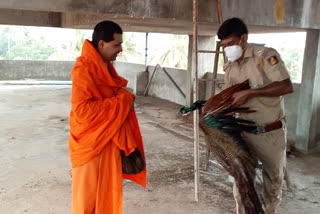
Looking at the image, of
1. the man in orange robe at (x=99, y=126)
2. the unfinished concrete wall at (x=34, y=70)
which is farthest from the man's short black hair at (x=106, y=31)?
the unfinished concrete wall at (x=34, y=70)

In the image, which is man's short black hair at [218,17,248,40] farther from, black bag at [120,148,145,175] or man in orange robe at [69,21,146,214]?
black bag at [120,148,145,175]

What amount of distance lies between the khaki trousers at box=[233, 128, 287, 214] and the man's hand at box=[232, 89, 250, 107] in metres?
0.33

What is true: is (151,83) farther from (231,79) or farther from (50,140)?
(231,79)

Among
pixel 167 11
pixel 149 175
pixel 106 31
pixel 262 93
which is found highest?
pixel 167 11

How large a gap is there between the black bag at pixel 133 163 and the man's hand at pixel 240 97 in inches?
31.9

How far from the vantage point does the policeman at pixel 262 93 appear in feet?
7.49

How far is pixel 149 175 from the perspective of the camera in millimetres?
4227

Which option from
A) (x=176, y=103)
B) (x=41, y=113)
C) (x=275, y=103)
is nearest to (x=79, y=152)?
(x=275, y=103)

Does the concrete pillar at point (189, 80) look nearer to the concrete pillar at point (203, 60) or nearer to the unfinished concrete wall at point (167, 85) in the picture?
the concrete pillar at point (203, 60)

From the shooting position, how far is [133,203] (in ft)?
11.3

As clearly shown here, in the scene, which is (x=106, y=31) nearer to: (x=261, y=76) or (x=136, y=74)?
(x=261, y=76)

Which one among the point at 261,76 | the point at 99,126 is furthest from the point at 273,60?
the point at 99,126

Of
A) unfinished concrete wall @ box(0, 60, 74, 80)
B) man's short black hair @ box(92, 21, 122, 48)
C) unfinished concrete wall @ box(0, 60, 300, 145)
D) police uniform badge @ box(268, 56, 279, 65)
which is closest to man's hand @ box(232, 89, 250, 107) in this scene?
police uniform badge @ box(268, 56, 279, 65)

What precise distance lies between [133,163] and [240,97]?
3.04 feet
